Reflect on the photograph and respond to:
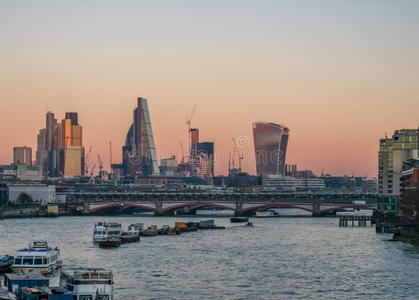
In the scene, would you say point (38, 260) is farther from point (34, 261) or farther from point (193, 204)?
point (193, 204)

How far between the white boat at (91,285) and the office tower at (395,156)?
111 metres

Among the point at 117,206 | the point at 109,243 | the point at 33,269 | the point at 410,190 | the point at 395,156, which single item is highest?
the point at 395,156

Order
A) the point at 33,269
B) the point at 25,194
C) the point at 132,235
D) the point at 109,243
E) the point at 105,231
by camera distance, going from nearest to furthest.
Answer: the point at 33,269 < the point at 109,243 < the point at 105,231 < the point at 132,235 < the point at 25,194

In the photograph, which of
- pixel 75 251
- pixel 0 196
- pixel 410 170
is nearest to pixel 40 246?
pixel 75 251

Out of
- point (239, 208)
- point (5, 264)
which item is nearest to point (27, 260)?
point (5, 264)

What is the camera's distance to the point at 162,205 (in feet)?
567

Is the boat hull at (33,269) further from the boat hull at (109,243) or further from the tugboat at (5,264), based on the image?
the boat hull at (109,243)

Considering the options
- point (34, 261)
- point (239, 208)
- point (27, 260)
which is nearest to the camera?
point (34, 261)

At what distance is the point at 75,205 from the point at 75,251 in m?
97.2

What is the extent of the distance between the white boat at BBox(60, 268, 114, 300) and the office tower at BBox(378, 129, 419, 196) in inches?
4378

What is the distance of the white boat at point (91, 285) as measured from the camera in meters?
45.3

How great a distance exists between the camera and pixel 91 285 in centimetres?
4628

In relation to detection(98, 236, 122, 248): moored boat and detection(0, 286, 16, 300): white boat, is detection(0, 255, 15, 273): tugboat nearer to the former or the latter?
detection(0, 286, 16, 300): white boat

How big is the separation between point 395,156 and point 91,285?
4586 inches
